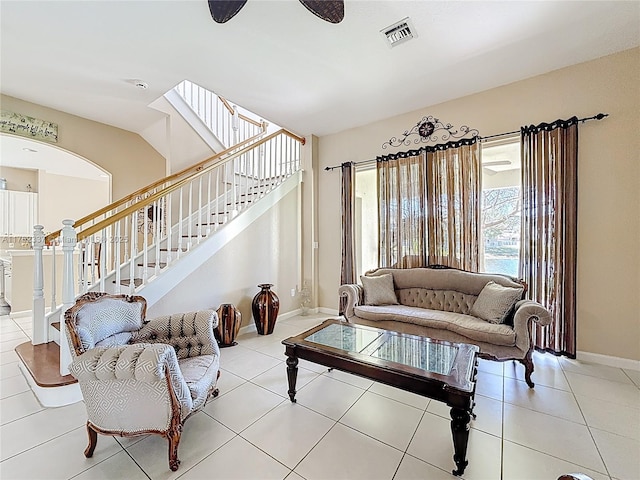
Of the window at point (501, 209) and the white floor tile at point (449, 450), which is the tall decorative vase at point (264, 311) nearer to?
the white floor tile at point (449, 450)

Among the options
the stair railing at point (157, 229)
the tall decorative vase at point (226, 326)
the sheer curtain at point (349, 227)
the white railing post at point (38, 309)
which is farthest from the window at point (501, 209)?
the white railing post at point (38, 309)

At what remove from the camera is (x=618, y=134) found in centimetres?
267

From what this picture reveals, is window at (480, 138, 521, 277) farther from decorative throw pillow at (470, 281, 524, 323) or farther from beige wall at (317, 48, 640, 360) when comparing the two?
decorative throw pillow at (470, 281, 524, 323)

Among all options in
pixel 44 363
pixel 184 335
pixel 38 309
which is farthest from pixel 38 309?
pixel 184 335

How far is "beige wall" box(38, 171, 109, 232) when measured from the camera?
21.7ft

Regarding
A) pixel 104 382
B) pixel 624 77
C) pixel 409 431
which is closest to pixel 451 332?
pixel 409 431

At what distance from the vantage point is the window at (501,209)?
10.8 ft

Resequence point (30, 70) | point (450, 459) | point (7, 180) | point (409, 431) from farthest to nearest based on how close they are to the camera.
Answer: point (7, 180) < point (30, 70) < point (409, 431) < point (450, 459)

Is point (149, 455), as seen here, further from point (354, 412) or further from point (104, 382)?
point (354, 412)

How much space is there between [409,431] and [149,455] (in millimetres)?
1620

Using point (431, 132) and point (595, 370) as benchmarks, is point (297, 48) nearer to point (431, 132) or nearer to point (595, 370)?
point (431, 132)

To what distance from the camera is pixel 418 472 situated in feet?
4.98

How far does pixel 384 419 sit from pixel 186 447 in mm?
1313

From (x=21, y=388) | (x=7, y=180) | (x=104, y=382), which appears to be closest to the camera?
(x=104, y=382)
